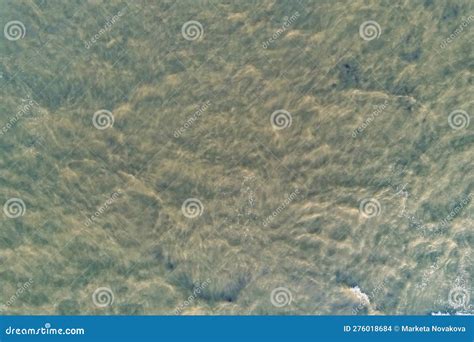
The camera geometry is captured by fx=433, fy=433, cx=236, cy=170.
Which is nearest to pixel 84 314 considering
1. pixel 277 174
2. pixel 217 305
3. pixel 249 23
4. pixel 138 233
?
pixel 138 233

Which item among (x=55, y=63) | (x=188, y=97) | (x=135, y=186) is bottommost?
(x=135, y=186)

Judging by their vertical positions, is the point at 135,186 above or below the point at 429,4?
below

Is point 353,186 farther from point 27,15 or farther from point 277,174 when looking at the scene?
point 27,15

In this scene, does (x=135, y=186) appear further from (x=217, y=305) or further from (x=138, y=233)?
(x=217, y=305)

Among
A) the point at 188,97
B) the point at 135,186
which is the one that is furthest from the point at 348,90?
the point at 135,186

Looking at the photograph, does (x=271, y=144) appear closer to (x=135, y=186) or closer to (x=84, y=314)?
(x=135, y=186)

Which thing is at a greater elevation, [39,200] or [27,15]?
[27,15]

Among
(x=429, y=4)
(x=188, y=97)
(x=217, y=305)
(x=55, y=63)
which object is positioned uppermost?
(x=429, y=4)

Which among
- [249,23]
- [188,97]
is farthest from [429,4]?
[188,97]
